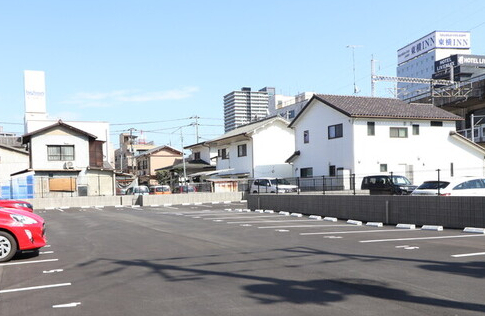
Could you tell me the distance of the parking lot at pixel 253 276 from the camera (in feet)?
17.5

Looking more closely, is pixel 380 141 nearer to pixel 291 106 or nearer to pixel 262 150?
pixel 262 150

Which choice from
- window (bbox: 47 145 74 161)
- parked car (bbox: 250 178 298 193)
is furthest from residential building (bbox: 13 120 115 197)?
parked car (bbox: 250 178 298 193)

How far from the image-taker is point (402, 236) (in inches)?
463

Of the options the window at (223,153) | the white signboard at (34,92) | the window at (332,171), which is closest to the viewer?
the window at (332,171)

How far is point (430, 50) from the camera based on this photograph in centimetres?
11344

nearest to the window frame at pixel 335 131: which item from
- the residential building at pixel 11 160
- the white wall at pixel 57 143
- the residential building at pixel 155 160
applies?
the white wall at pixel 57 143

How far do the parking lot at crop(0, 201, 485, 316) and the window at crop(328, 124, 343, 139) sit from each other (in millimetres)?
23219

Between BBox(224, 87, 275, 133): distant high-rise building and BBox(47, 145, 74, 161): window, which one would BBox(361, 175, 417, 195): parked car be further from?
BBox(224, 87, 275, 133): distant high-rise building

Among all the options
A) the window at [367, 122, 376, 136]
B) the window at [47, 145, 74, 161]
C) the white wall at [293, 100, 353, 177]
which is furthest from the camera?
the window at [47, 145, 74, 161]

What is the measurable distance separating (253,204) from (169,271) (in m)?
16.7

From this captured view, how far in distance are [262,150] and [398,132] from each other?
13777 mm

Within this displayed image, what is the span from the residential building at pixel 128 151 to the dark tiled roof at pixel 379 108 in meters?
49.8

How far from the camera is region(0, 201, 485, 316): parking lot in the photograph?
5.34m

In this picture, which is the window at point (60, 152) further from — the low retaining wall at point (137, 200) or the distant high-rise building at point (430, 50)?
the distant high-rise building at point (430, 50)
